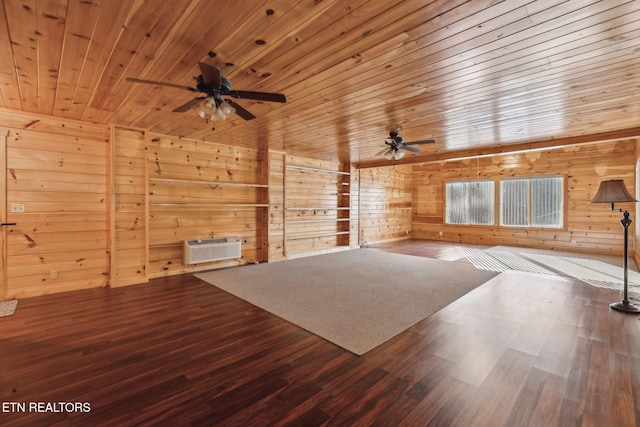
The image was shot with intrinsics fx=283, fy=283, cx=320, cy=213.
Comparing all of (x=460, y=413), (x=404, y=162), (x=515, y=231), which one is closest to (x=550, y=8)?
(x=460, y=413)

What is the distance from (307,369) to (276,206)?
4695 millimetres

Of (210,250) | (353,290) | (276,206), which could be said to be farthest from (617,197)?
(210,250)

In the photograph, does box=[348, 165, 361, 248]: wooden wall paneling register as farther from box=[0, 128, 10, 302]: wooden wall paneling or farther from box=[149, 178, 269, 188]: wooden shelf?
box=[0, 128, 10, 302]: wooden wall paneling

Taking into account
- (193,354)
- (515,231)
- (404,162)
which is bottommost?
(193,354)

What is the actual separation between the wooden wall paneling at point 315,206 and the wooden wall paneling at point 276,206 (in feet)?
0.83

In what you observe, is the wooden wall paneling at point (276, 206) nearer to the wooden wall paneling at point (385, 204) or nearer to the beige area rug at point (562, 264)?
the wooden wall paneling at point (385, 204)

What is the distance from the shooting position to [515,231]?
8.60 meters

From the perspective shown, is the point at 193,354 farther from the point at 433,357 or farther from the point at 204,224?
the point at 204,224

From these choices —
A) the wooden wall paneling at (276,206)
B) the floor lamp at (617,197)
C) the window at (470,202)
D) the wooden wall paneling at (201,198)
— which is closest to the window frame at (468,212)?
the window at (470,202)

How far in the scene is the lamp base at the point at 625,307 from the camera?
10.6 feet

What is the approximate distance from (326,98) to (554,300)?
389 centimetres

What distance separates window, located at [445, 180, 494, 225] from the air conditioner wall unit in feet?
24.9

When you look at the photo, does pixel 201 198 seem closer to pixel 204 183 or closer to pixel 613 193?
pixel 204 183

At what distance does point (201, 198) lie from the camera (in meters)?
5.61
